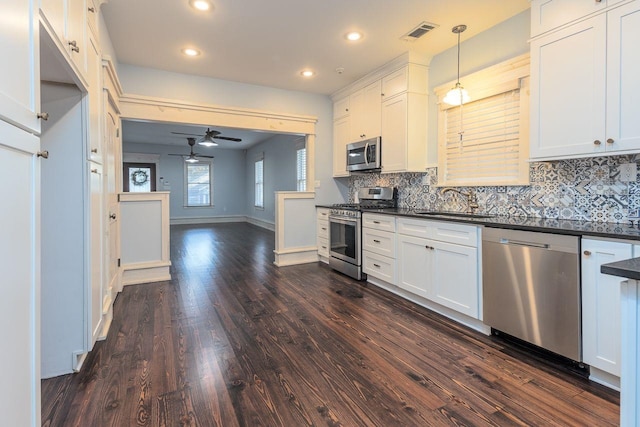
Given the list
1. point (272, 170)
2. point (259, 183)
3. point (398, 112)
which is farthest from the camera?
point (259, 183)

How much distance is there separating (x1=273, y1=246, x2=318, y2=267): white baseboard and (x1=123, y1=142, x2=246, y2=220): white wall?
266 inches

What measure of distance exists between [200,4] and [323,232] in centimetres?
328

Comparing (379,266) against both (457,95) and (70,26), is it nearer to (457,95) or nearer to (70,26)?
(457,95)

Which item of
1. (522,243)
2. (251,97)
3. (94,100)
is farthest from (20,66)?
(251,97)

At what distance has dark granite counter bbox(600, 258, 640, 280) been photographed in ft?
3.10

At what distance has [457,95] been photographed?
3.17 metres

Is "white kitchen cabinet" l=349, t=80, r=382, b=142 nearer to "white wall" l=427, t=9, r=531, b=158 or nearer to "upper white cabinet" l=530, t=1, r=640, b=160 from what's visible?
"white wall" l=427, t=9, r=531, b=158

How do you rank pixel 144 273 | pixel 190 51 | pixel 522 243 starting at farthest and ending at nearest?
pixel 144 273 < pixel 190 51 < pixel 522 243

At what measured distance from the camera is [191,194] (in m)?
10.9

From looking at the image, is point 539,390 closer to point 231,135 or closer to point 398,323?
point 398,323

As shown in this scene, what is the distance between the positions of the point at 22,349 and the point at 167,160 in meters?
10.4

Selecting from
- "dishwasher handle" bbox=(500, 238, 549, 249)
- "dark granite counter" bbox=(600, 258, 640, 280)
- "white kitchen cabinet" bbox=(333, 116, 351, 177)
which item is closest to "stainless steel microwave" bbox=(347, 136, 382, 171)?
"white kitchen cabinet" bbox=(333, 116, 351, 177)

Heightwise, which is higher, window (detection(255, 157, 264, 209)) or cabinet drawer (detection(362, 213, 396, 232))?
window (detection(255, 157, 264, 209))

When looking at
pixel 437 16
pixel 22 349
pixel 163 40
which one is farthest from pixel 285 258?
pixel 22 349
